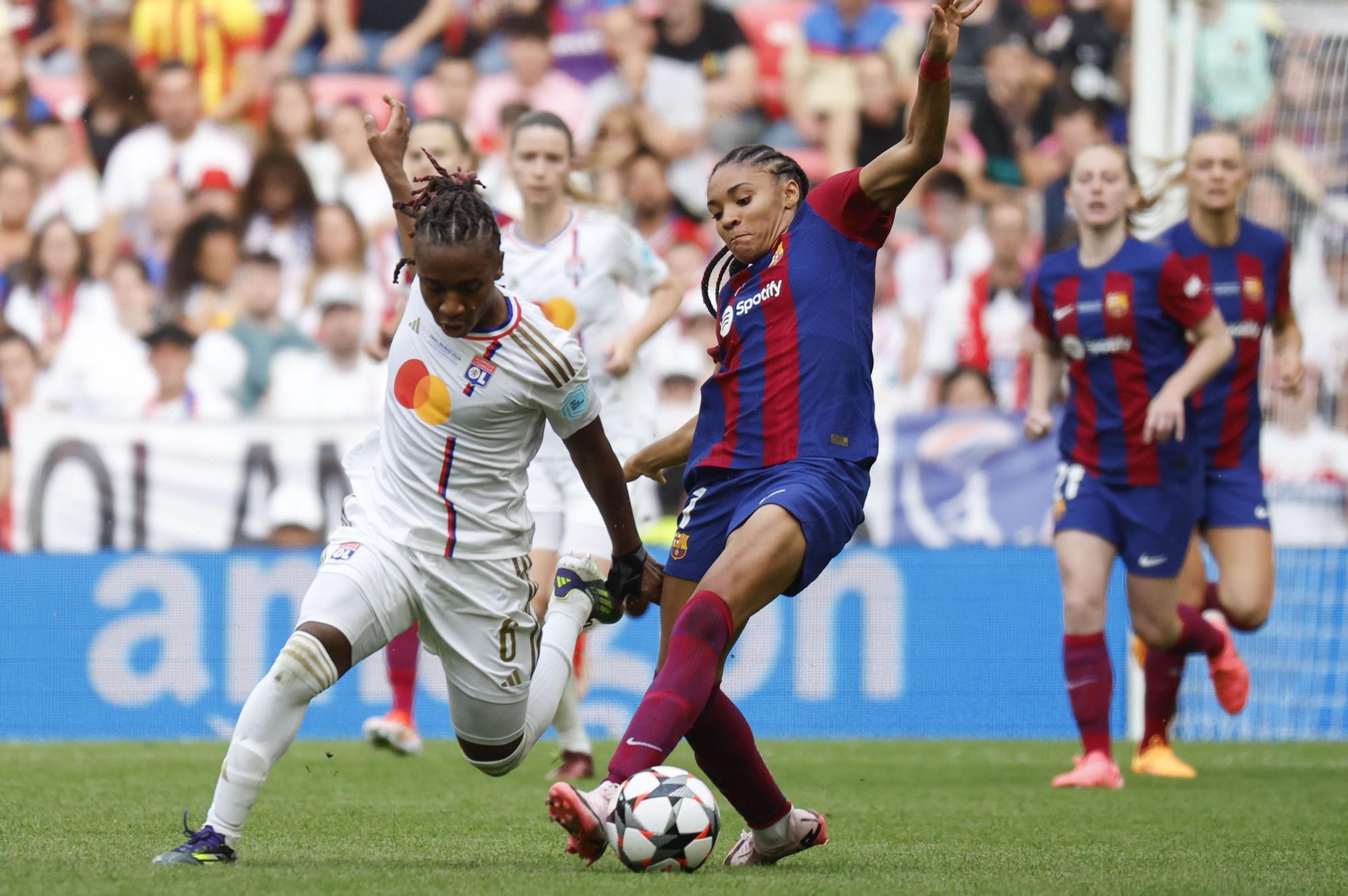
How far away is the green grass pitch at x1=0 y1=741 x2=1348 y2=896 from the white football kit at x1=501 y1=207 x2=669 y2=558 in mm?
1149

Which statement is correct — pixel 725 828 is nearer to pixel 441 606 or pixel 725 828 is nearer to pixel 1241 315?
pixel 441 606

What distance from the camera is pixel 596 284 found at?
7449 mm

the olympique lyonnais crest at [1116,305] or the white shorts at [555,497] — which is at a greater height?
the olympique lyonnais crest at [1116,305]

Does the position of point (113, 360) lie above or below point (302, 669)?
above

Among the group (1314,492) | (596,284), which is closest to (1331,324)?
(1314,492)

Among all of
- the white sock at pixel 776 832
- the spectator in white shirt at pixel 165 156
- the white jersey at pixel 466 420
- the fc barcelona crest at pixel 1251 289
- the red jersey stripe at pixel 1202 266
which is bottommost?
the white sock at pixel 776 832

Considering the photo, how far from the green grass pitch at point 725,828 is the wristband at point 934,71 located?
6.68 feet

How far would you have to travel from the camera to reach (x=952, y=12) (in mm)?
4680

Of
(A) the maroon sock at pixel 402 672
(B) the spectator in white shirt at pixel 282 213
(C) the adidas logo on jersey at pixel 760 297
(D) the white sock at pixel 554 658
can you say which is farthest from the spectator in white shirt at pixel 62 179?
(C) the adidas logo on jersey at pixel 760 297

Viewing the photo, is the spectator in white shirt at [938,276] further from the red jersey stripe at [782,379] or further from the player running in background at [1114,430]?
the red jersey stripe at [782,379]

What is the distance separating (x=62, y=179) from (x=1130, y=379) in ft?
31.9

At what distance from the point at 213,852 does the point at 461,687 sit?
85 centimetres

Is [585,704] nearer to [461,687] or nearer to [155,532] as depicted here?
[155,532]

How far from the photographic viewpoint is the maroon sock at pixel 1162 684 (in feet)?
27.4
